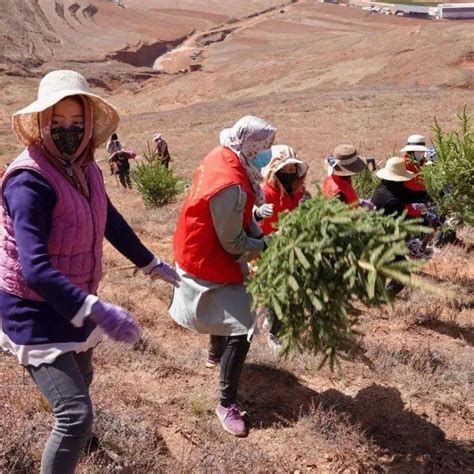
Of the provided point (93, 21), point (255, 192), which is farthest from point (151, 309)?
point (93, 21)

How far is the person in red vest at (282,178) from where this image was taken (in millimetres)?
4562

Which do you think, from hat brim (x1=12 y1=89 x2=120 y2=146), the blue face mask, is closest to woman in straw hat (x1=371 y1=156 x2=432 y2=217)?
the blue face mask

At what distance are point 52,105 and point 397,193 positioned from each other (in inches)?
156

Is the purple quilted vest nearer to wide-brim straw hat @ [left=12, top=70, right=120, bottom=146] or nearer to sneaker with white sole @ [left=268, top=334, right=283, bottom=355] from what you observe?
wide-brim straw hat @ [left=12, top=70, right=120, bottom=146]

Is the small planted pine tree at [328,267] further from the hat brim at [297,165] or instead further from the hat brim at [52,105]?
the hat brim at [297,165]

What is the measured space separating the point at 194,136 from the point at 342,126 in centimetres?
628

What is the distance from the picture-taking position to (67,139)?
267 centimetres

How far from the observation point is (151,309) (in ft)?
19.3

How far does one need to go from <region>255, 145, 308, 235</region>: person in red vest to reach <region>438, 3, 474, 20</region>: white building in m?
77.9

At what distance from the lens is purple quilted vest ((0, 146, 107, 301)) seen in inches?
101

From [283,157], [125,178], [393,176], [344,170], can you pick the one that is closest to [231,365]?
[283,157]

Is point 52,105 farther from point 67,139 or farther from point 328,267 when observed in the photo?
point 328,267

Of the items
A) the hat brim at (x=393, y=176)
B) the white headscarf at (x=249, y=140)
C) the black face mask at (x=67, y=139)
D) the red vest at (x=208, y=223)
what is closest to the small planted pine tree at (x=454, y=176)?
the hat brim at (x=393, y=176)

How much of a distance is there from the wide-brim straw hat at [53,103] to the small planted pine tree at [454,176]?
3270 millimetres
